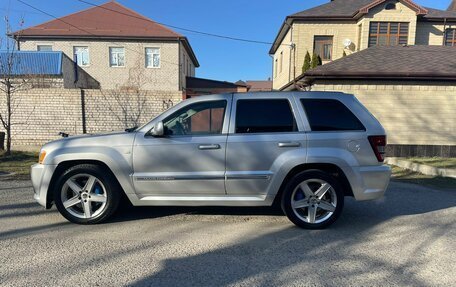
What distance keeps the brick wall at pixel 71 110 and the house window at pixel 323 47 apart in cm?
1468

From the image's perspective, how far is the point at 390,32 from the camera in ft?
73.5

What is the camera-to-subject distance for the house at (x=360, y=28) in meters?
22.2

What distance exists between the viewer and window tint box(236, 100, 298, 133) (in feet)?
14.6

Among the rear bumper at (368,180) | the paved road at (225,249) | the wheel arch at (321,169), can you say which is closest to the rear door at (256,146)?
the wheel arch at (321,169)

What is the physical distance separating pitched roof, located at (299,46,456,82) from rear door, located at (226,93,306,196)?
7.86 metres

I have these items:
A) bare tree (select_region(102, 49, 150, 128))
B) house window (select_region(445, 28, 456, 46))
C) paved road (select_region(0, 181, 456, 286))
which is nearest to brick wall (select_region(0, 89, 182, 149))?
bare tree (select_region(102, 49, 150, 128))

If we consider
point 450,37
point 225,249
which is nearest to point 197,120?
point 225,249

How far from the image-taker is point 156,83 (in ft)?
93.5

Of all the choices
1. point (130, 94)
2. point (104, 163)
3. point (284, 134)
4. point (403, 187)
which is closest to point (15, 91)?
point (130, 94)

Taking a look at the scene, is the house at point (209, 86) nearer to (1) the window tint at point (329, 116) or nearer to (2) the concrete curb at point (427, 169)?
(2) the concrete curb at point (427, 169)

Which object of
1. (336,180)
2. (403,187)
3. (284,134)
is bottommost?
(403,187)

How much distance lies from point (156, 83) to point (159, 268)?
2662 cm

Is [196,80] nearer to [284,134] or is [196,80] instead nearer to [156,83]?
[156,83]

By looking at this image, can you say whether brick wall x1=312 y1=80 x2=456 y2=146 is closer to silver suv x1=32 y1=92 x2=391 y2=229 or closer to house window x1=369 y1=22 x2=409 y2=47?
silver suv x1=32 y1=92 x2=391 y2=229
